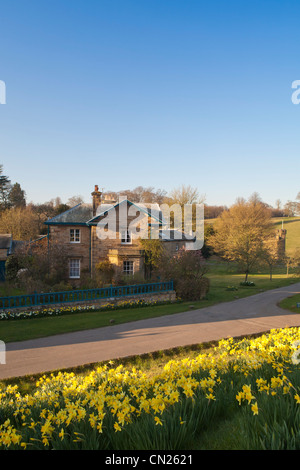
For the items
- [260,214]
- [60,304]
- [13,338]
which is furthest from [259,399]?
[260,214]

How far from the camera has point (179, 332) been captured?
13.3 m

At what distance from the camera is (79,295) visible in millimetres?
18391

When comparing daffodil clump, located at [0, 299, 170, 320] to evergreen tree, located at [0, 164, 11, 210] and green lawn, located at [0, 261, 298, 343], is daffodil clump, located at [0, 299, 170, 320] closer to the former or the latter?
green lawn, located at [0, 261, 298, 343]

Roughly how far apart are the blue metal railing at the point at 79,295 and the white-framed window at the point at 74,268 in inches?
300

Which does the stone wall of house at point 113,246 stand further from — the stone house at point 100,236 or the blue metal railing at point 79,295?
the blue metal railing at point 79,295

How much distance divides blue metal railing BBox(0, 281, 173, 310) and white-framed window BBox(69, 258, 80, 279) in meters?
7.63

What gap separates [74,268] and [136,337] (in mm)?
15323

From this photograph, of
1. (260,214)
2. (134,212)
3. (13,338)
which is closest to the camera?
(13,338)

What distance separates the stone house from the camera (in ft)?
81.3

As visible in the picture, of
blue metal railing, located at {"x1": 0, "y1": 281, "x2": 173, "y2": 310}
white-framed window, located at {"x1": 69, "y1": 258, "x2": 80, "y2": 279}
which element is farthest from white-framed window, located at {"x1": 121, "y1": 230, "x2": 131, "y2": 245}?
blue metal railing, located at {"x1": 0, "y1": 281, "x2": 173, "y2": 310}

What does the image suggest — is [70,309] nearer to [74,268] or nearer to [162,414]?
[74,268]
